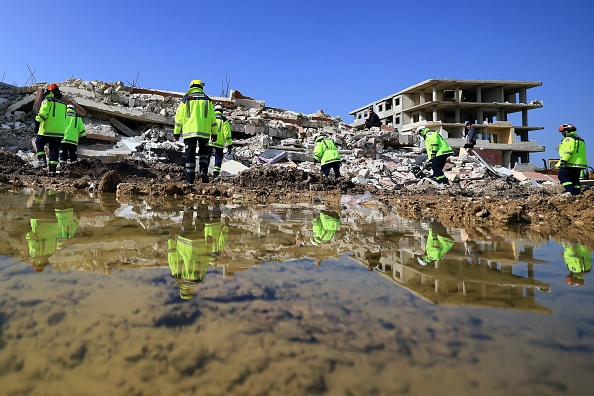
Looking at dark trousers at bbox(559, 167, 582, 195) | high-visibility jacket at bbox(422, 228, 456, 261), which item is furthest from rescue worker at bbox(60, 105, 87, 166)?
dark trousers at bbox(559, 167, 582, 195)

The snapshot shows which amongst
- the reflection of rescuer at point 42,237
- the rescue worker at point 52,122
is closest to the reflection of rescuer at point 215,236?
the reflection of rescuer at point 42,237

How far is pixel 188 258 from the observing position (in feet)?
5.26

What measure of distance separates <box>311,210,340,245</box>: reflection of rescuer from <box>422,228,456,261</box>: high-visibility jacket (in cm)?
64

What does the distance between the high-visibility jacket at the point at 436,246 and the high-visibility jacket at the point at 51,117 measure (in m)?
7.90

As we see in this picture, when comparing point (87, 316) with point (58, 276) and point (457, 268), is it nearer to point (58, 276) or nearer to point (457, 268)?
point (58, 276)

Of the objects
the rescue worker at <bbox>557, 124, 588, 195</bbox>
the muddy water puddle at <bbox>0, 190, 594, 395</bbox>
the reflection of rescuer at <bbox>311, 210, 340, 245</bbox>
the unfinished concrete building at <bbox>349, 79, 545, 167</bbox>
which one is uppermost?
the unfinished concrete building at <bbox>349, 79, 545, 167</bbox>

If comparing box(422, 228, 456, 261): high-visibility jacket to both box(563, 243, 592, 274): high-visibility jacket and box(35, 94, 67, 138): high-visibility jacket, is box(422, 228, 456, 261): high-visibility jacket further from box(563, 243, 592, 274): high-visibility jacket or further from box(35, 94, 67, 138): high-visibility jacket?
box(35, 94, 67, 138): high-visibility jacket

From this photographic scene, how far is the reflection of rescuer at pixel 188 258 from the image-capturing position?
127cm

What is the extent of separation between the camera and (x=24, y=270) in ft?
4.40

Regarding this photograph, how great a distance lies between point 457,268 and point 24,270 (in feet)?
6.16

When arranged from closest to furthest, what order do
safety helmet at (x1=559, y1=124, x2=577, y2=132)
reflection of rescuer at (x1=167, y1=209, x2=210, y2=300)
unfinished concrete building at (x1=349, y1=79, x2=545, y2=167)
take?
reflection of rescuer at (x1=167, y1=209, x2=210, y2=300), safety helmet at (x1=559, y1=124, x2=577, y2=132), unfinished concrete building at (x1=349, y1=79, x2=545, y2=167)

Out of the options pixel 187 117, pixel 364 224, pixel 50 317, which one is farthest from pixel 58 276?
pixel 187 117

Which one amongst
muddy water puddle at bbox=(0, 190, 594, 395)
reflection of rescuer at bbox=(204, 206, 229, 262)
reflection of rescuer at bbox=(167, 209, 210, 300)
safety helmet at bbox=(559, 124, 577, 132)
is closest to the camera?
muddy water puddle at bbox=(0, 190, 594, 395)

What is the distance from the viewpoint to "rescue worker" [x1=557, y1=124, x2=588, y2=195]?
636cm
